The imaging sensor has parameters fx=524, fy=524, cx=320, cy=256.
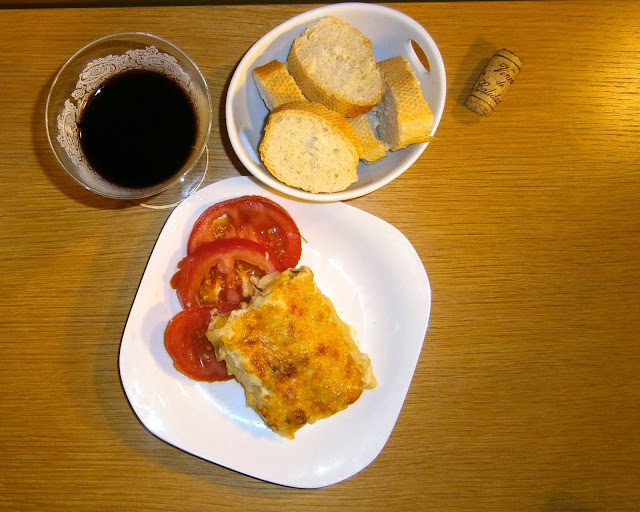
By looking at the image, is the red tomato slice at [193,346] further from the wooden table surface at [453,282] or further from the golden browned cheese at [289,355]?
the wooden table surface at [453,282]

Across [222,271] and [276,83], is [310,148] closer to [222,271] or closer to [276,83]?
[276,83]

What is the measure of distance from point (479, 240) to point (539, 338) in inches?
17.0

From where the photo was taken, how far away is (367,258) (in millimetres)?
1876

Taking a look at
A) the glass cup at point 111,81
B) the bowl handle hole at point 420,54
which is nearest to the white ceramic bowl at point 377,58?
the bowl handle hole at point 420,54

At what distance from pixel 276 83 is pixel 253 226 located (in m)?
0.47

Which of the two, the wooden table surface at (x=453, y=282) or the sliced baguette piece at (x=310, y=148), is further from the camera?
the wooden table surface at (x=453, y=282)

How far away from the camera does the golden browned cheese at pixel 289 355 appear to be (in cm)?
159

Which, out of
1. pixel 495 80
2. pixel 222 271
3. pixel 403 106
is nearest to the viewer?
pixel 403 106

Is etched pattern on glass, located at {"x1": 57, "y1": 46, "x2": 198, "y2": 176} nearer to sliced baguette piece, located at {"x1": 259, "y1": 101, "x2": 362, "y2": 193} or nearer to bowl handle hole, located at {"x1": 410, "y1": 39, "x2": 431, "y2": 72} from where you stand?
sliced baguette piece, located at {"x1": 259, "y1": 101, "x2": 362, "y2": 193}

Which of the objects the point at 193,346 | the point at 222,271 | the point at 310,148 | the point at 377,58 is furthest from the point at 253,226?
the point at 377,58

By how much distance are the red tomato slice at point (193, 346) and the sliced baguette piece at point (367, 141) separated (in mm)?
715

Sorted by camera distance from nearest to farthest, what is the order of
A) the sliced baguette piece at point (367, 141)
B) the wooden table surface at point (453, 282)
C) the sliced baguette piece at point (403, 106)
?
the sliced baguette piece at point (403, 106), the sliced baguette piece at point (367, 141), the wooden table surface at point (453, 282)

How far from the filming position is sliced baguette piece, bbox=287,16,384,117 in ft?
5.41

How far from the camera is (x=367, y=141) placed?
1.72 metres
